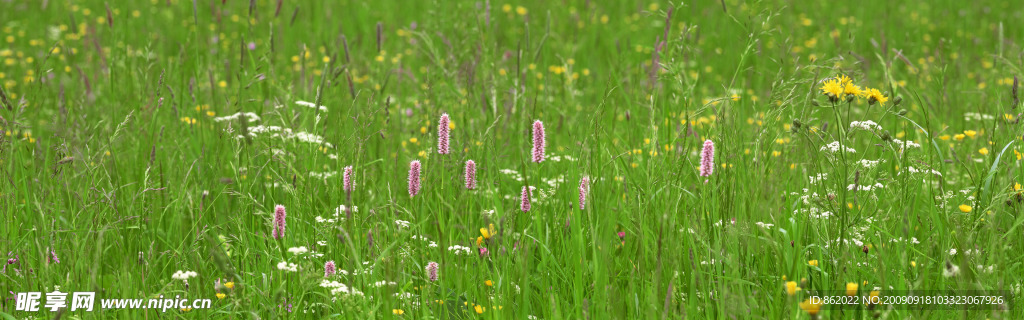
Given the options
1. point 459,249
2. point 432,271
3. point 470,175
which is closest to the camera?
point 432,271

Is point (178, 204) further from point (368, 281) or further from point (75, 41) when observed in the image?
point (75, 41)

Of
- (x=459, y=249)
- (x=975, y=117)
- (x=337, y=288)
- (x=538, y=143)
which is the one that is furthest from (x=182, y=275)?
(x=975, y=117)

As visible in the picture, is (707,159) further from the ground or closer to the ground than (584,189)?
further from the ground

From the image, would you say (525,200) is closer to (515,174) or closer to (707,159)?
(707,159)

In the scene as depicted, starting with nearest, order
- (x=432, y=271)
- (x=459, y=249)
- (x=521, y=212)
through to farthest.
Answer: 1. (x=432, y=271)
2. (x=459, y=249)
3. (x=521, y=212)

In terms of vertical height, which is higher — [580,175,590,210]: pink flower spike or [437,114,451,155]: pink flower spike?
[437,114,451,155]: pink flower spike

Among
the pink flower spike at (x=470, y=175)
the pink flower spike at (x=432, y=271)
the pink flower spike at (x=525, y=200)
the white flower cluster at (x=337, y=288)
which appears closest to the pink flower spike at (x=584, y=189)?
the pink flower spike at (x=525, y=200)

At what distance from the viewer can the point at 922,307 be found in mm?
1937

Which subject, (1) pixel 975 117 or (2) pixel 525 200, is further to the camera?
(1) pixel 975 117

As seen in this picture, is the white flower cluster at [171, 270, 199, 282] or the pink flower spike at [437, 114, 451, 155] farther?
the pink flower spike at [437, 114, 451, 155]

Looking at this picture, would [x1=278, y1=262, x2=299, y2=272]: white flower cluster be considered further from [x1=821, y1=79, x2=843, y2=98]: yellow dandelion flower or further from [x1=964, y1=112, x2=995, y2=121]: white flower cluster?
[x1=964, y1=112, x2=995, y2=121]: white flower cluster

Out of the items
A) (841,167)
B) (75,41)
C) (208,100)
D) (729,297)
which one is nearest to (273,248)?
(729,297)

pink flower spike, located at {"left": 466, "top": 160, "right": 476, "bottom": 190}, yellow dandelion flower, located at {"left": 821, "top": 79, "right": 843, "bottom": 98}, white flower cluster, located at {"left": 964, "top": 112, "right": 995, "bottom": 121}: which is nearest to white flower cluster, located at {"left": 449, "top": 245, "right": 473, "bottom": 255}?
pink flower spike, located at {"left": 466, "top": 160, "right": 476, "bottom": 190}

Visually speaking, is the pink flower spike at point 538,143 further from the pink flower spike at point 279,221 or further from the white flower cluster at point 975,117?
the white flower cluster at point 975,117
